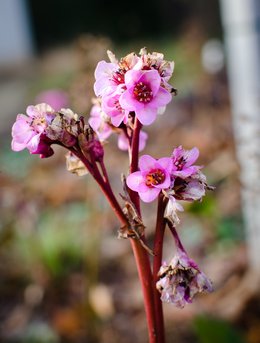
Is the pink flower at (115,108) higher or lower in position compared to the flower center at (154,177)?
higher

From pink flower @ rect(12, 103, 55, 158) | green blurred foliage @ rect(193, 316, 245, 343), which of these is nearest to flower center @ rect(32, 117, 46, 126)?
pink flower @ rect(12, 103, 55, 158)

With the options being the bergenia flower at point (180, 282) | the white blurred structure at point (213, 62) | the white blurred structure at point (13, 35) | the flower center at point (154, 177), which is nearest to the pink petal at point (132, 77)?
the flower center at point (154, 177)

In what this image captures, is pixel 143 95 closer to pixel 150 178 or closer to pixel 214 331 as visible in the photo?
pixel 150 178

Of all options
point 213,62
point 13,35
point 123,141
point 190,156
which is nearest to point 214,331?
point 123,141

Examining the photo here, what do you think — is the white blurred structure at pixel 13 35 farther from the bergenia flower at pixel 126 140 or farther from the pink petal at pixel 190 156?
the pink petal at pixel 190 156

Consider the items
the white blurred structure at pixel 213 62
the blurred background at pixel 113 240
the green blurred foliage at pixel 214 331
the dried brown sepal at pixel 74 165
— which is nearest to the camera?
the dried brown sepal at pixel 74 165

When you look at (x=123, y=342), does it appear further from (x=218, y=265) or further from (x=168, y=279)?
(x=168, y=279)

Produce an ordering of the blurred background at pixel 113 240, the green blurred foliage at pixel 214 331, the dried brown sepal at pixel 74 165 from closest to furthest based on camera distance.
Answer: the dried brown sepal at pixel 74 165 → the green blurred foliage at pixel 214 331 → the blurred background at pixel 113 240
